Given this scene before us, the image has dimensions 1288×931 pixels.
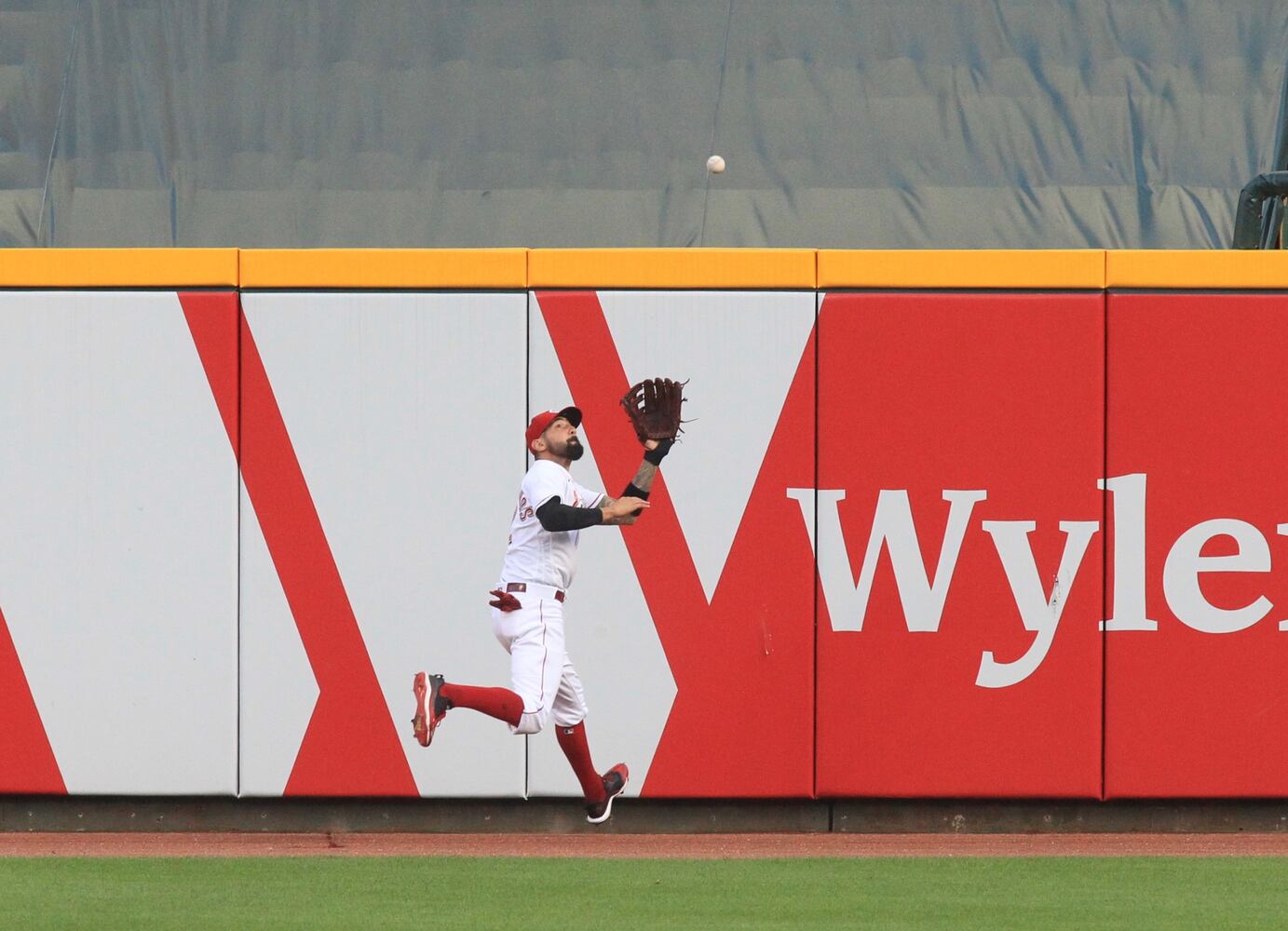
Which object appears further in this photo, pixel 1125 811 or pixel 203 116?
pixel 203 116

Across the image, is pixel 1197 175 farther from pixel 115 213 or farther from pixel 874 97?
pixel 115 213

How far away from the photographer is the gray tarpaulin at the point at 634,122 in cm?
910

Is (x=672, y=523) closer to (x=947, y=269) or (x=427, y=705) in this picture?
(x=947, y=269)

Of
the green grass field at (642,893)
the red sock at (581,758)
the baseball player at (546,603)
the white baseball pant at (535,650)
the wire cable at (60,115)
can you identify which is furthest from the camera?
the wire cable at (60,115)

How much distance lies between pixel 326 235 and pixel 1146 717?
193 inches

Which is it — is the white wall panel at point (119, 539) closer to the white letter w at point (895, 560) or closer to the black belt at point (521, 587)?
the black belt at point (521, 587)

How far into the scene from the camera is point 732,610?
7809 millimetres

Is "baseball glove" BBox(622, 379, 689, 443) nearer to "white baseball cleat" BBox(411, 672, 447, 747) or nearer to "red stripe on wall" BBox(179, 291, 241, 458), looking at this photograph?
"white baseball cleat" BBox(411, 672, 447, 747)

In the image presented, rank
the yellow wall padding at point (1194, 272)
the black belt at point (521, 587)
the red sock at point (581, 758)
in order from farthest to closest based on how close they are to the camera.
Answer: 1. the yellow wall padding at point (1194, 272)
2. the red sock at point (581, 758)
3. the black belt at point (521, 587)

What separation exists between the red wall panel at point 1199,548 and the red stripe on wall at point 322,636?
134 inches

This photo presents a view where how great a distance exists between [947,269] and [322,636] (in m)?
3.38

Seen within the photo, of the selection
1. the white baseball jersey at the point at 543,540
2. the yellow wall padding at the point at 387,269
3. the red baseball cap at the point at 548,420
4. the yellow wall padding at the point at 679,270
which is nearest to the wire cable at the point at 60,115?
the yellow wall padding at the point at 387,269

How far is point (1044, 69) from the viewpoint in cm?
937

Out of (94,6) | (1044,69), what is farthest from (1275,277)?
(94,6)
